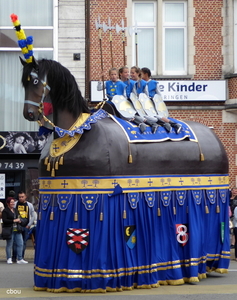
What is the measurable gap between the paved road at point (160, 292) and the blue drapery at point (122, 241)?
0.59 ft

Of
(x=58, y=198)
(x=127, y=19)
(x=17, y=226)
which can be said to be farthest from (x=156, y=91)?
(x=127, y=19)

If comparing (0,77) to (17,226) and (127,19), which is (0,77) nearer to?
(127,19)

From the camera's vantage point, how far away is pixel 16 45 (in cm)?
2214

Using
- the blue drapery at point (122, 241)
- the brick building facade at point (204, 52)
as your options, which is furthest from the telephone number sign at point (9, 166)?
the blue drapery at point (122, 241)

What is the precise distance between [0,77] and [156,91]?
11.2m

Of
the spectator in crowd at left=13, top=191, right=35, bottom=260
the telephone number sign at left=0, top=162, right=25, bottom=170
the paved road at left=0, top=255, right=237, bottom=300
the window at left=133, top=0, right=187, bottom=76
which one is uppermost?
the window at left=133, top=0, right=187, bottom=76

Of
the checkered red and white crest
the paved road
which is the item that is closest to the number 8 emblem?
the paved road

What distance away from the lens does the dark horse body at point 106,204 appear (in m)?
10.3

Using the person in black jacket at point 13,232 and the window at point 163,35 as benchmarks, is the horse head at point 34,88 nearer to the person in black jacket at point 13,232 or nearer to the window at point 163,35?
the person in black jacket at point 13,232

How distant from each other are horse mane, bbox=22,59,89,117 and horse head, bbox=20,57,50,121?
3 cm

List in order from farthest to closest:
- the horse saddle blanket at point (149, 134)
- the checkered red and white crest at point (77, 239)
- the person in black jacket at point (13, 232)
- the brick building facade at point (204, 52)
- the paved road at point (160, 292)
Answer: the brick building facade at point (204, 52)
the person in black jacket at point (13, 232)
the horse saddle blanket at point (149, 134)
the checkered red and white crest at point (77, 239)
the paved road at point (160, 292)

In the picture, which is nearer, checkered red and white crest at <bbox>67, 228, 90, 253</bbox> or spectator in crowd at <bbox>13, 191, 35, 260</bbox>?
checkered red and white crest at <bbox>67, 228, 90, 253</bbox>

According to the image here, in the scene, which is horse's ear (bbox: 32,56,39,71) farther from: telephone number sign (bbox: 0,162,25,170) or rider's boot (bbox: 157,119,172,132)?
telephone number sign (bbox: 0,162,25,170)

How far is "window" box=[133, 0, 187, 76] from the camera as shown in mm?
22031
